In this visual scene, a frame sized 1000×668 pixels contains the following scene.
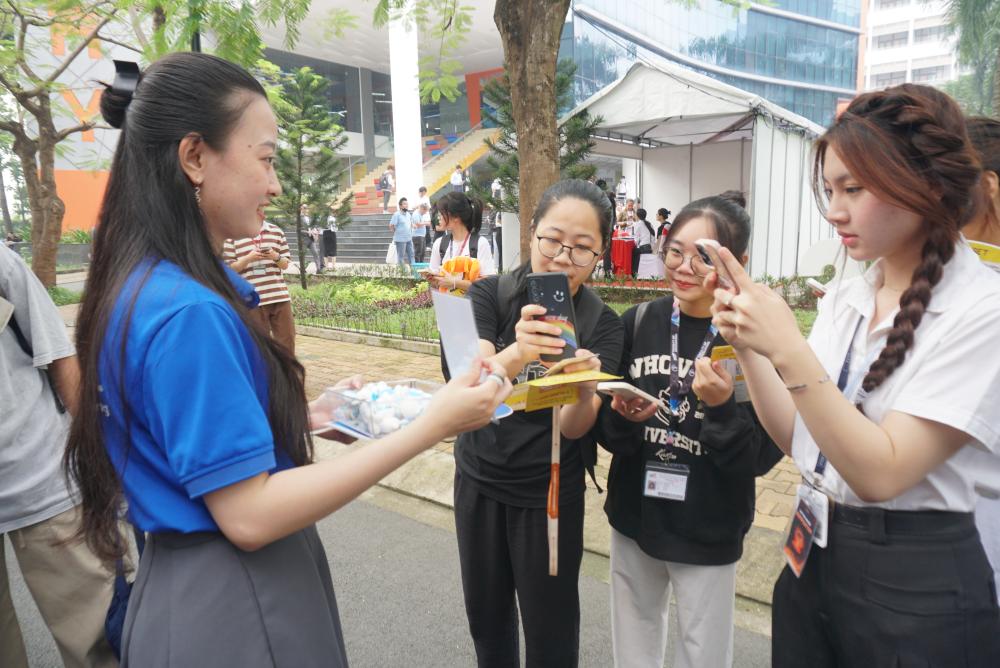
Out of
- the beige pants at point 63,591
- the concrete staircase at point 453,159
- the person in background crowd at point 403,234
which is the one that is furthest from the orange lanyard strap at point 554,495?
the concrete staircase at point 453,159

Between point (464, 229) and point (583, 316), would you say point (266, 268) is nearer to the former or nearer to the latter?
point (464, 229)

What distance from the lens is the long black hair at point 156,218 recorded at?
1.12 meters

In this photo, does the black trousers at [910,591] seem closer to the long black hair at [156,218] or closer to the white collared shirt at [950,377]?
the white collared shirt at [950,377]

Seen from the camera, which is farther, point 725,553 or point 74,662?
point 74,662

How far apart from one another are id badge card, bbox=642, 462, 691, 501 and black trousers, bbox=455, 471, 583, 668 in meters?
0.24

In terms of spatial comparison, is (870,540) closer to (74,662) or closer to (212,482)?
(212,482)

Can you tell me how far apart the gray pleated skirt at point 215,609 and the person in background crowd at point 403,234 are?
47.8 ft

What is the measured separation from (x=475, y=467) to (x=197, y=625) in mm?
1006


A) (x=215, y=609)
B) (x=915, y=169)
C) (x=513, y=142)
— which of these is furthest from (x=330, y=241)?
(x=915, y=169)

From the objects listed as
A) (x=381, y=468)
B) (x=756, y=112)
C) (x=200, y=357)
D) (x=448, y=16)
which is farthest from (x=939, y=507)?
(x=756, y=112)

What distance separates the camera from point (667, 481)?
1877mm

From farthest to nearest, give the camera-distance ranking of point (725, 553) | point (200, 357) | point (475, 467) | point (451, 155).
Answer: point (451, 155) < point (475, 467) < point (725, 553) < point (200, 357)

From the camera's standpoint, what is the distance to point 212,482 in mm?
1004

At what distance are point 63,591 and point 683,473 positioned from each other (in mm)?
1928
